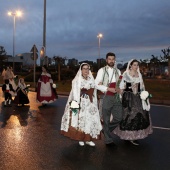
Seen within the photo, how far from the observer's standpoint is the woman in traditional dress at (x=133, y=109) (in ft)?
22.1

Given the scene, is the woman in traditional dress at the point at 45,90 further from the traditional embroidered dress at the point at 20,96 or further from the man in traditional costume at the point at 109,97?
the man in traditional costume at the point at 109,97

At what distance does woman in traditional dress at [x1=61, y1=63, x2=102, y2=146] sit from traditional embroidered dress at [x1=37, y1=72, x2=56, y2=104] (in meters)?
6.80

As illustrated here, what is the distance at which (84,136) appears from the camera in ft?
21.6

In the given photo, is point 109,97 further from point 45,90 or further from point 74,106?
point 45,90

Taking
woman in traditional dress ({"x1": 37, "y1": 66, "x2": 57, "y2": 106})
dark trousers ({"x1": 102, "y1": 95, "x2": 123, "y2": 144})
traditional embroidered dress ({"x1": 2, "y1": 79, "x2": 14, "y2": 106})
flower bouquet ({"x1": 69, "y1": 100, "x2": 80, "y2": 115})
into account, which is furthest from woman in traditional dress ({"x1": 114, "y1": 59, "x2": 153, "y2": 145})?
traditional embroidered dress ({"x1": 2, "y1": 79, "x2": 14, "y2": 106})

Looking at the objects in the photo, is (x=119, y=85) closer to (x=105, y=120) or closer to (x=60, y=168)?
(x=105, y=120)

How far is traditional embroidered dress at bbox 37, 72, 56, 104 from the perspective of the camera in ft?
44.1

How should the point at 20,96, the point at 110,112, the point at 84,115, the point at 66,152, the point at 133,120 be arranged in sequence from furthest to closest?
the point at 20,96 < the point at 110,112 < the point at 133,120 < the point at 84,115 < the point at 66,152

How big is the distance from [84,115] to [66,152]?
825 millimetres

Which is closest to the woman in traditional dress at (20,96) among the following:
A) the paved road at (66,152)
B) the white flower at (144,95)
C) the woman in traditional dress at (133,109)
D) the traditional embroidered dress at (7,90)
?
the traditional embroidered dress at (7,90)

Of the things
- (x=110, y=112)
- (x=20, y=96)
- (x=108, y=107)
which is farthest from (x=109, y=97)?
(x=20, y=96)

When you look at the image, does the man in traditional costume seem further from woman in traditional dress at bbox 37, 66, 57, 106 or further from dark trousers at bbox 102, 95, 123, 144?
woman in traditional dress at bbox 37, 66, 57, 106

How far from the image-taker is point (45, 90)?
13.6 m

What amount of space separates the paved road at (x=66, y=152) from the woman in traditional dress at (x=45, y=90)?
422 cm
